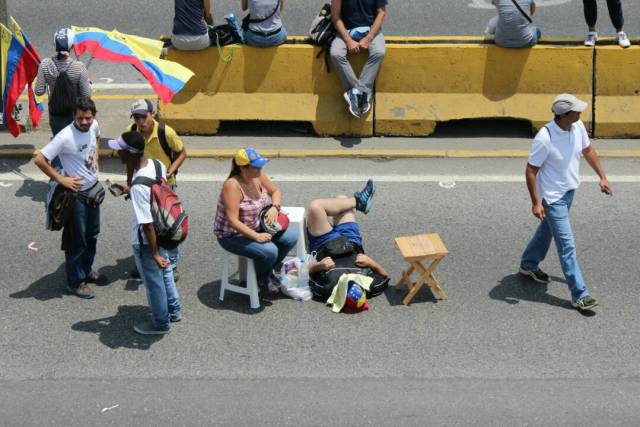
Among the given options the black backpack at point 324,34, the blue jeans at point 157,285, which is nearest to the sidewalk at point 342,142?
the black backpack at point 324,34

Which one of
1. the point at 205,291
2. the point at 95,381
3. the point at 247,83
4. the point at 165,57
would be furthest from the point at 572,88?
the point at 95,381

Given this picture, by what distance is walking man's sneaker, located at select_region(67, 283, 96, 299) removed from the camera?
9.16 meters

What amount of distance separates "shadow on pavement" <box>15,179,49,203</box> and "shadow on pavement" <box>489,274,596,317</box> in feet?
15.9

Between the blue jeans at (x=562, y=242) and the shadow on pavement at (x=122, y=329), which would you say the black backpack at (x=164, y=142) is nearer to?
the shadow on pavement at (x=122, y=329)

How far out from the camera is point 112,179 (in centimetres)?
1181

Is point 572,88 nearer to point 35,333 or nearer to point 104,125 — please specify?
point 104,125

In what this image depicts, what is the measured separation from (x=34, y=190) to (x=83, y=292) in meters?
2.57

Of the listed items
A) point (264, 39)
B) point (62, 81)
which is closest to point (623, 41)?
point (264, 39)

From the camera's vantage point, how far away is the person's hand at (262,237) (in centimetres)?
882

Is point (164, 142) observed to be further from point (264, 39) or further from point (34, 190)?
point (264, 39)

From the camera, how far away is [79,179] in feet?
29.4

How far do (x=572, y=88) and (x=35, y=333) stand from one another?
23.4 ft

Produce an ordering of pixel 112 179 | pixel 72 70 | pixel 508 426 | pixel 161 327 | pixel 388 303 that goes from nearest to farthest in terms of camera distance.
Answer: pixel 508 426, pixel 161 327, pixel 388 303, pixel 72 70, pixel 112 179

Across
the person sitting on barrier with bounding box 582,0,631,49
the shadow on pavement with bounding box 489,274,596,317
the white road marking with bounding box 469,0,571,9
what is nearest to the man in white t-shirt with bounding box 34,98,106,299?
the shadow on pavement with bounding box 489,274,596,317
